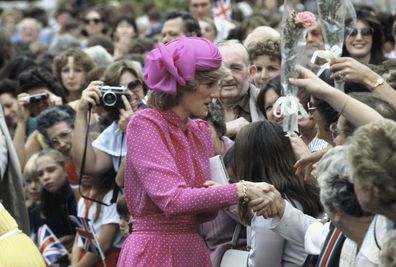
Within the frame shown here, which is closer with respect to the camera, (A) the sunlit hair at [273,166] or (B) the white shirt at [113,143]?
(A) the sunlit hair at [273,166]

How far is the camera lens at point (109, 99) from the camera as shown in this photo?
7082 millimetres

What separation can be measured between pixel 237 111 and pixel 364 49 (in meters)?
1.95

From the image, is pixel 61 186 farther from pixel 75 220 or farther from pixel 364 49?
pixel 364 49

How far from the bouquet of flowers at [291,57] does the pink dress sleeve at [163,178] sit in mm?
614

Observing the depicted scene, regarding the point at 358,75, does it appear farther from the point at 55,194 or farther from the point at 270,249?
the point at 55,194

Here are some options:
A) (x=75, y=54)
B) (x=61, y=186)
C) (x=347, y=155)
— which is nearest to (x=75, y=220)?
(x=61, y=186)

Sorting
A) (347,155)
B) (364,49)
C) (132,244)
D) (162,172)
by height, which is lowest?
(364,49)

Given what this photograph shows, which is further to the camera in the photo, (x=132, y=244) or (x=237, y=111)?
(x=237, y=111)

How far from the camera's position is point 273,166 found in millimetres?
5871

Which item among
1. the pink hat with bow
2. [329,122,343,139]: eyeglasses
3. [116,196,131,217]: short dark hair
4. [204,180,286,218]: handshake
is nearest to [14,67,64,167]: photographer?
[116,196,131,217]: short dark hair

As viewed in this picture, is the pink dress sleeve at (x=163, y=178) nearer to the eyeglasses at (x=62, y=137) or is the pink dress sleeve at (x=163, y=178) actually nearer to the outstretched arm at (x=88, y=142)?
the outstretched arm at (x=88, y=142)

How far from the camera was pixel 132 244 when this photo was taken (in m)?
5.85

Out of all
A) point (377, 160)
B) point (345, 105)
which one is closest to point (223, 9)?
point (345, 105)

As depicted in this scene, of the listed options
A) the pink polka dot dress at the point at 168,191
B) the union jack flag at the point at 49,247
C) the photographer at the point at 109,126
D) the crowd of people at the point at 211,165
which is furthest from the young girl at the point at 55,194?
the pink polka dot dress at the point at 168,191
